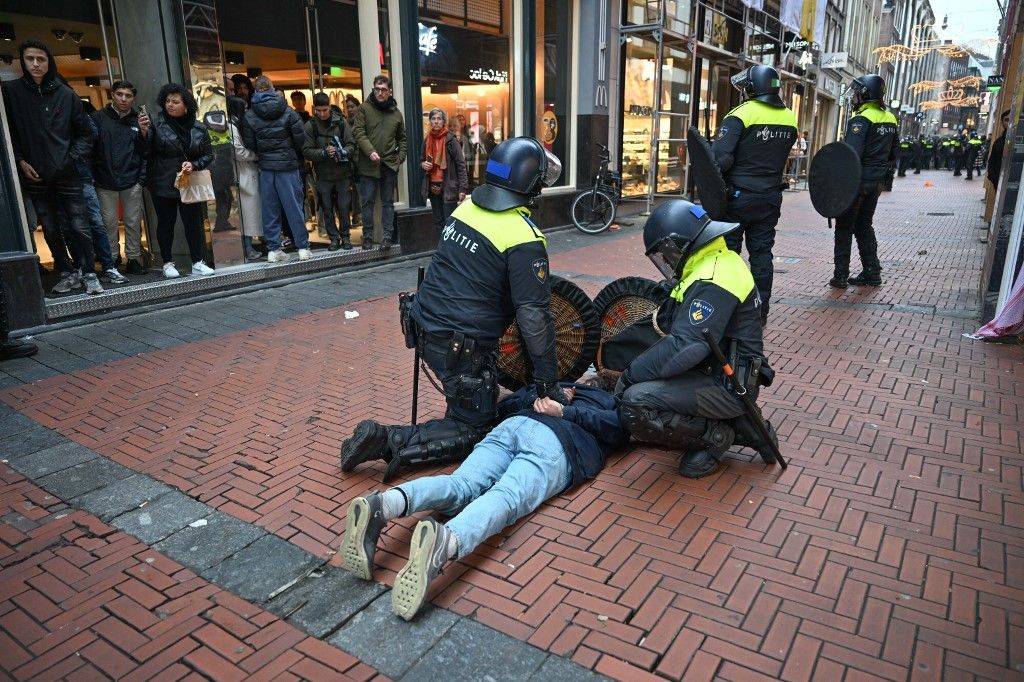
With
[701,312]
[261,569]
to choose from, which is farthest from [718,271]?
[261,569]

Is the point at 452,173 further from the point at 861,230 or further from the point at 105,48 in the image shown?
the point at 861,230

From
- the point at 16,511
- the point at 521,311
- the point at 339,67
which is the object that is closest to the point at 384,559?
the point at 521,311

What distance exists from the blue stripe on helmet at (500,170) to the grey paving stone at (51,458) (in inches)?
107

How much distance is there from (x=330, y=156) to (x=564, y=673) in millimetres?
7435

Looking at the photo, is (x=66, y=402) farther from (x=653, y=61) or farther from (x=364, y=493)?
(x=653, y=61)

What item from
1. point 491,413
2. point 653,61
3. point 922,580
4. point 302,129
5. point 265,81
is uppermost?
point 653,61

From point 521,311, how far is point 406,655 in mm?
1635

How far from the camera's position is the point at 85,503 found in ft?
11.3

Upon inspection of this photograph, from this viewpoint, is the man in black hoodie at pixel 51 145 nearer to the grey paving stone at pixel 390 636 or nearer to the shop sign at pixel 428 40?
the shop sign at pixel 428 40

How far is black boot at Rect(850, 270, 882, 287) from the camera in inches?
321

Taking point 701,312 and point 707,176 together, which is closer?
point 701,312

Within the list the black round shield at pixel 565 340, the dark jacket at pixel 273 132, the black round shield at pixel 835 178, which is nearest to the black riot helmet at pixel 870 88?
the black round shield at pixel 835 178

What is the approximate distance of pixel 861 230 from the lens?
7957 mm

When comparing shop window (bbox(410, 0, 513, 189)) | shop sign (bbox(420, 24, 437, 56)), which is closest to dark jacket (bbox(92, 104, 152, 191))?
shop window (bbox(410, 0, 513, 189))
